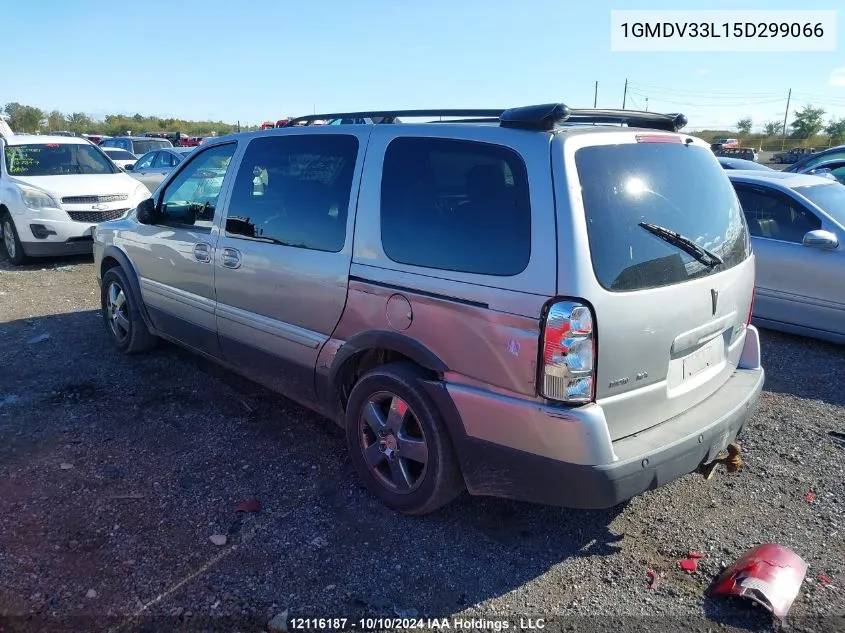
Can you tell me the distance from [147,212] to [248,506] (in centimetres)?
272

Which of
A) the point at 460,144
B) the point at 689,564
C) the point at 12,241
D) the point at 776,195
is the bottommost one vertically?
the point at 689,564

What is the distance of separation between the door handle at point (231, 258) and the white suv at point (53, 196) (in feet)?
20.5

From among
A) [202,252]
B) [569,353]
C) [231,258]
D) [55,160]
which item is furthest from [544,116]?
[55,160]

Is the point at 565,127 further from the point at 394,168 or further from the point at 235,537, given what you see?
the point at 235,537

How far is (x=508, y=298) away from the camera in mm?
2715

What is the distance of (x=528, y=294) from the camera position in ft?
8.73

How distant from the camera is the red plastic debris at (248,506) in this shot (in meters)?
3.45

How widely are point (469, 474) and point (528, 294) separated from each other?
91 centimetres

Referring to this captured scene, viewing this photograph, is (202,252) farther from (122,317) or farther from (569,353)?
(569,353)

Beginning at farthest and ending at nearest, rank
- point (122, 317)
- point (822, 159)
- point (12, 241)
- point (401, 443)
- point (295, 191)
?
point (822, 159) < point (12, 241) < point (122, 317) < point (295, 191) < point (401, 443)

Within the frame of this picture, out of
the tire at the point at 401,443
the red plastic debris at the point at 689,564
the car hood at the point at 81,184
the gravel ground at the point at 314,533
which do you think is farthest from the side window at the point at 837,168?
the car hood at the point at 81,184

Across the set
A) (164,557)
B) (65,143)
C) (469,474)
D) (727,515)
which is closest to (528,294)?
(469,474)

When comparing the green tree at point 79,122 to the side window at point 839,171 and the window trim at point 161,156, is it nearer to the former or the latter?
the window trim at point 161,156

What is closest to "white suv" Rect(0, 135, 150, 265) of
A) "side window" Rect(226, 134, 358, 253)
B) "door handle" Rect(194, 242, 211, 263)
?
"door handle" Rect(194, 242, 211, 263)
